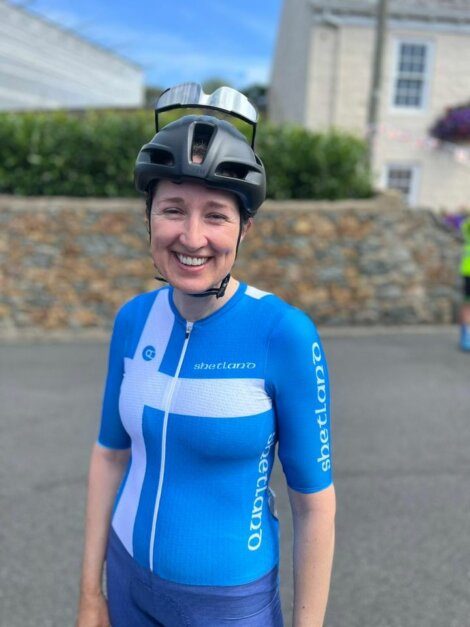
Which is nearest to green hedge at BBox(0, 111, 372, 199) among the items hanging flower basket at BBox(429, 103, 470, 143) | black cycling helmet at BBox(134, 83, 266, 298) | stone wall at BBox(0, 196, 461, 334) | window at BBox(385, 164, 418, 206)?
stone wall at BBox(0, 196, 461, 334)

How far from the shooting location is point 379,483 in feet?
14.6

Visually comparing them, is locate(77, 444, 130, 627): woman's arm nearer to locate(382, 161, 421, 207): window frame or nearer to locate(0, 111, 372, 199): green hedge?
locate(0, 111, 372, 199): green hedge

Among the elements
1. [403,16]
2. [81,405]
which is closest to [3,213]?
[81,405]

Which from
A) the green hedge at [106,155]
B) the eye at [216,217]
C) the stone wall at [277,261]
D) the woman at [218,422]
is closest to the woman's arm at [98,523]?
the woman at [218,422]

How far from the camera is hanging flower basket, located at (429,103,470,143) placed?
54.3 ft

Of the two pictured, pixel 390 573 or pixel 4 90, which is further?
pixel 4 90

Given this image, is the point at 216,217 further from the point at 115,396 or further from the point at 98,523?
the point at 98,523

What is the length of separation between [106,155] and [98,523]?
8.75 metres

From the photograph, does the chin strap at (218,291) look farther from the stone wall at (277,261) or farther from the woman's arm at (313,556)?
the stone wall at (277,261)

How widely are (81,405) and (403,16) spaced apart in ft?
50.4

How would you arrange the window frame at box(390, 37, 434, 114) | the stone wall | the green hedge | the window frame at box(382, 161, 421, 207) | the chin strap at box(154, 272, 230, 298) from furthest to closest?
1. the window frame at box(382, 161, 421, 207)
2. the window frame at box(390, 37, 434, 114)
3. the green hedge
4. the stone wall
5. the chin strap at box(154, 272, 230, 298)

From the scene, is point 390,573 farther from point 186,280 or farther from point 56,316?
point 56,316

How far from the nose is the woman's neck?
0.19 meters

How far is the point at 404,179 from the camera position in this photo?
57.4 feet
